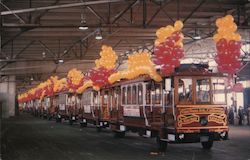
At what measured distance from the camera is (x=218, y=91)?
17.2 meters

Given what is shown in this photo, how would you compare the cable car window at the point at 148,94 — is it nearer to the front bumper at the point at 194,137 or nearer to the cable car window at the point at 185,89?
the cable car window at the point at 185,89

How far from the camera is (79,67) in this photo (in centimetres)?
4775

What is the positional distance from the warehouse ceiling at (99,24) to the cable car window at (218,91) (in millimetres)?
5056

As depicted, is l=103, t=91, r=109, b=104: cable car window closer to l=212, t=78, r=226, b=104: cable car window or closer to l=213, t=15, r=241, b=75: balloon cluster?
l=213, t=15, r=241, b=75: balloon cluster

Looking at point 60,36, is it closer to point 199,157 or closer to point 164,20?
point 164,20

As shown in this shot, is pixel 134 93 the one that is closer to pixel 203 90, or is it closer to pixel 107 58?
pixel 203 90

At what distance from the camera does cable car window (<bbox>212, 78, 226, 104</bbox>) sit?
17031mm

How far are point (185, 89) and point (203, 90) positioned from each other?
2.38 feet

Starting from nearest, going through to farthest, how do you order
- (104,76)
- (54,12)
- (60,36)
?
A: (54,12) < (104,76) < (60,36)

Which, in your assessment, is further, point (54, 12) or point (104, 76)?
point (104, 76)

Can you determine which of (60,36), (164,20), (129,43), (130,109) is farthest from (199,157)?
(129,43)

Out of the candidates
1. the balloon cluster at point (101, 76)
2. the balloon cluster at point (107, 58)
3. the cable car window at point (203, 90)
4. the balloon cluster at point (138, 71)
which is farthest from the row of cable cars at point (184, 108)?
the balloon cluster at point (107, 58)

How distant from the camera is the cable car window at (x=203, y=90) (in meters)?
16.9

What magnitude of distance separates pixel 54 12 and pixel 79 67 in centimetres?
2483
